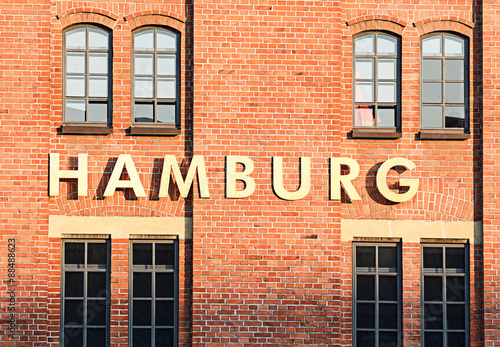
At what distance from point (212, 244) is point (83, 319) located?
2697 mm

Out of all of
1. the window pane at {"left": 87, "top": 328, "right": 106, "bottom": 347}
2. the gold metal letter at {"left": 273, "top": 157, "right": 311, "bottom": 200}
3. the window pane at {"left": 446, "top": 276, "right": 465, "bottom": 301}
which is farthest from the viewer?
the window pane at {"left": 446, "top": 276, "right": 465, "bottom": 301}

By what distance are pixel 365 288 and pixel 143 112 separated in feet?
17.0

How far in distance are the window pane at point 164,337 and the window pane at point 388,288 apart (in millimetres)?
3853

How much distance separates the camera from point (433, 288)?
12.7m

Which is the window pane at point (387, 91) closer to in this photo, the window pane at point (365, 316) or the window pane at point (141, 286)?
the window pane at point (365, 316)

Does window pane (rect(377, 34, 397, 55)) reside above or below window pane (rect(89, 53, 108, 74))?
above

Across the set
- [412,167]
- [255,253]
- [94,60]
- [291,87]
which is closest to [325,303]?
[255,253]

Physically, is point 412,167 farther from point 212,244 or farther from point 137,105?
point 137,105

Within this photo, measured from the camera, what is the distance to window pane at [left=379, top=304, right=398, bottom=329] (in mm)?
12586

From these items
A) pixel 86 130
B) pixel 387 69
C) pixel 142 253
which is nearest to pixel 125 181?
pixel 86 130

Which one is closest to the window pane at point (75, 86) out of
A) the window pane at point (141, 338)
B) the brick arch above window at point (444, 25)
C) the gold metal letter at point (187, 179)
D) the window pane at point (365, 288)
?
the gold metal letter at point (187, 179)

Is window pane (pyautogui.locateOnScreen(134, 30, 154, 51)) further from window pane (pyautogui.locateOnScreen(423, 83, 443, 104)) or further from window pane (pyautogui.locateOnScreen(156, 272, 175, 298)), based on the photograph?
window pane (pyautogui.locateOnScreen(423, 83, 443, 104))

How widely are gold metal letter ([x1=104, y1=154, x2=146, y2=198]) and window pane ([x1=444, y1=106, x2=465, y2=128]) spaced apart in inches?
226

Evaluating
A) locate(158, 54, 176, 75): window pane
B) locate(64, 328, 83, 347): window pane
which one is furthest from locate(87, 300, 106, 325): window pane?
locate(158, 54, 176, 75): window pane
